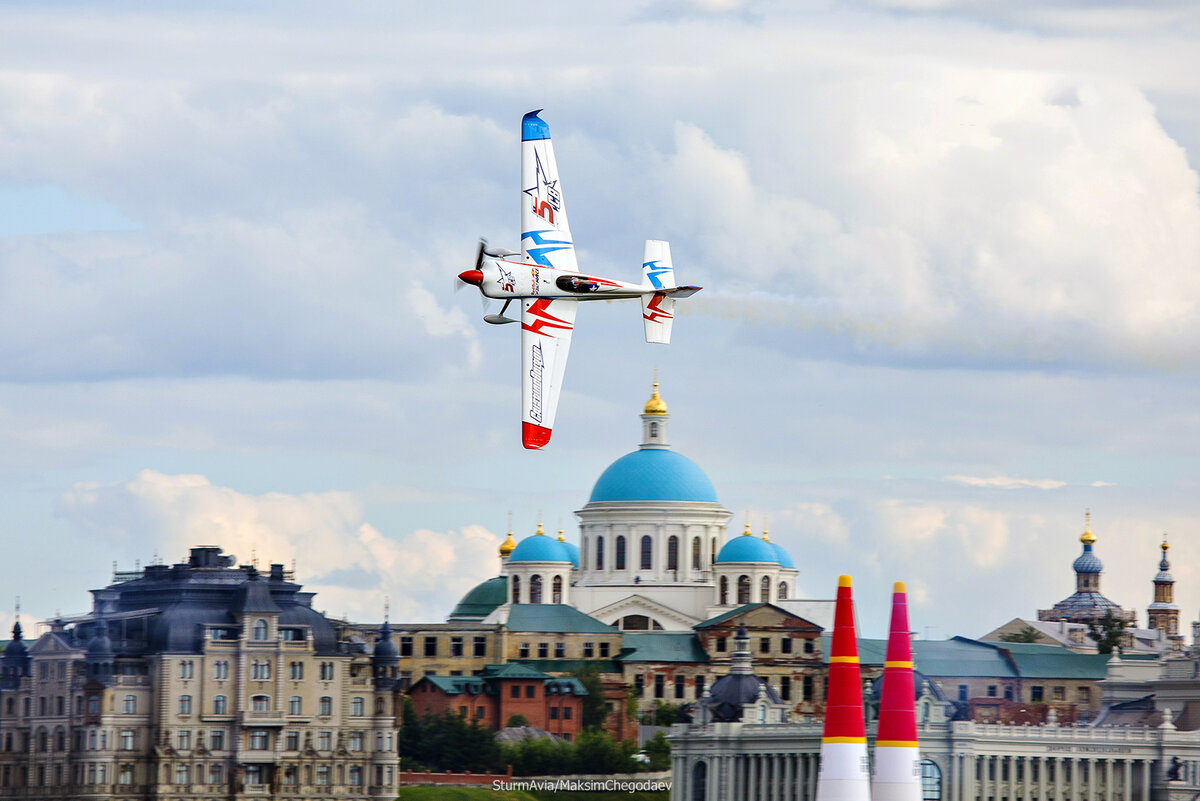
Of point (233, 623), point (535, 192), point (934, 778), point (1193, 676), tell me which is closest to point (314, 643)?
point (233, 623)

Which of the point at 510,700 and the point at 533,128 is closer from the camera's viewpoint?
the point at 533,128

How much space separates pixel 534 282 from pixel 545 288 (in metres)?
0.43

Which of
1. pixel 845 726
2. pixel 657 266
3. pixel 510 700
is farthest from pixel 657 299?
pixel 510 700

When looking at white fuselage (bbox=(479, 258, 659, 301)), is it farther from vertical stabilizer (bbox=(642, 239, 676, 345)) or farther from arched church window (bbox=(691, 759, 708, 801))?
arched church window (bbox=(691, 759, 708, 801))

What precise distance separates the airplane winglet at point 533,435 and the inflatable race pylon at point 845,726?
19.0 meters

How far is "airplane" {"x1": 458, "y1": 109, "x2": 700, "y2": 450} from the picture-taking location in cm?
9312

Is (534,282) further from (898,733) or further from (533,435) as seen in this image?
(898,733)

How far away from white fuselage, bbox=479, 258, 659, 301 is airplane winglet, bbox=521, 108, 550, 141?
20.4ft

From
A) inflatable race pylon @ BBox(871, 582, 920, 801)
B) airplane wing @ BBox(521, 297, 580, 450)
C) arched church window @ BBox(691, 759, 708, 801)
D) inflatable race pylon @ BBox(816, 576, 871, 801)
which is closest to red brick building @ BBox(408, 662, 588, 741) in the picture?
arched church window @ BBox(691, 759, 708, 801)

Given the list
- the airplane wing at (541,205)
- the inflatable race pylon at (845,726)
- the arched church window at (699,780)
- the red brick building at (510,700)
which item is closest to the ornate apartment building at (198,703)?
the arched church window at (699,780)

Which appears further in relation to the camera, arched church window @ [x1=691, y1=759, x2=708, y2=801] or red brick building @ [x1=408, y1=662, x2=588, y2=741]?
red brick building @ [x1=408, y1=662, x2=588, y2=741]

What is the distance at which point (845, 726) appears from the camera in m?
108

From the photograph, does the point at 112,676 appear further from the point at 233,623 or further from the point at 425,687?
the point at 425,687

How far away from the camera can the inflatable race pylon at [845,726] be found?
10762cm
